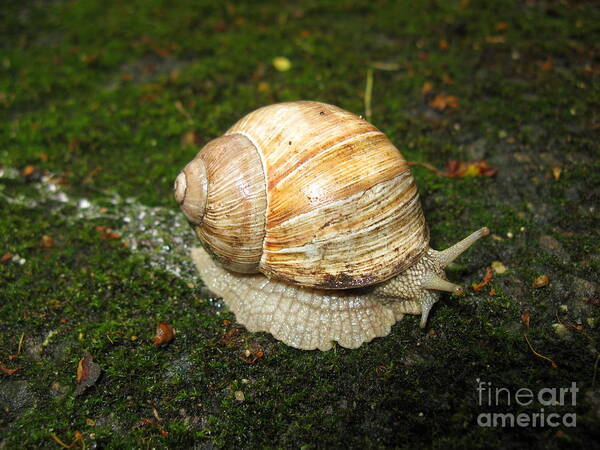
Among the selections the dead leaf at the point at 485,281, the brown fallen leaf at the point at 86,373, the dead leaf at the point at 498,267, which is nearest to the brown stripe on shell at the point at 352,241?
the dead leaf at the point at 485,281

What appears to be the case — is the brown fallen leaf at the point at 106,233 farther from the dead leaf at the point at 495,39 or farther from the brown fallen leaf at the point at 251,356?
the dead leaf at the point at 495,39

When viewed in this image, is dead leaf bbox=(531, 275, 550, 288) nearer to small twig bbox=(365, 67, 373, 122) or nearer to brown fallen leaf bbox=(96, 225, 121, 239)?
small twig bbox=(365, 67, 373, 122)

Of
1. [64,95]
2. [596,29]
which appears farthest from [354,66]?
[64,95]

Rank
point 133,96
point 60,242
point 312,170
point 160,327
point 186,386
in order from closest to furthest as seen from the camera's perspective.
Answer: point 312,170 → point 186,386 → point 160,327 → point 60,242 → point 133,96

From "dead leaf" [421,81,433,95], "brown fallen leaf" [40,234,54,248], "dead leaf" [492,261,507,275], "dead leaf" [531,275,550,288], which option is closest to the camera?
"dead leaf" [531,275,550,288]

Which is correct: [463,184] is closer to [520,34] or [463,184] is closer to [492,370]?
[492,370]

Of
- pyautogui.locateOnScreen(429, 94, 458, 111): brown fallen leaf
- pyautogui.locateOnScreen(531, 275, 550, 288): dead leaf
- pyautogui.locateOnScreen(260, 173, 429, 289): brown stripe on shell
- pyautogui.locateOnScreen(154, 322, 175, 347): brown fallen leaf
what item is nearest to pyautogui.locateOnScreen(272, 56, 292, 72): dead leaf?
pyautogui.locateOnScreen(429, 94, 458, 111): brown fallen leaf
